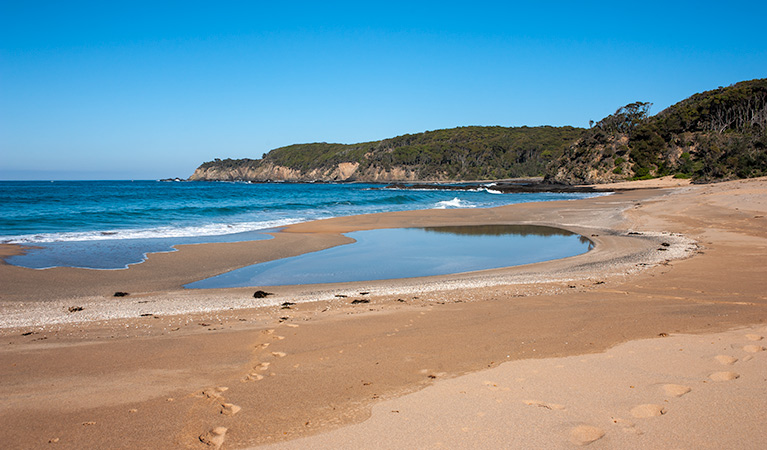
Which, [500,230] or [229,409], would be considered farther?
[500,230]

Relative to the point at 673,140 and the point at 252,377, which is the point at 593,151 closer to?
the point at 673,140

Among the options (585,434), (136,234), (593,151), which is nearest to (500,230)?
(136,234)

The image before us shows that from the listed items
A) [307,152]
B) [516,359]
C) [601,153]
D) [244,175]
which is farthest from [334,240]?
[244,175]

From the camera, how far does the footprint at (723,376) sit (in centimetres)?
356

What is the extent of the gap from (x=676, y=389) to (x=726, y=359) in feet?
3.26

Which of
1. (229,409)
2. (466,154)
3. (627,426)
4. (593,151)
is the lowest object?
(229,409)

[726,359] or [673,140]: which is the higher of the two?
[673,140]

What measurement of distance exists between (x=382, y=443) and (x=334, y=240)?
566 inches

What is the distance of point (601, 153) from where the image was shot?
71188 mm

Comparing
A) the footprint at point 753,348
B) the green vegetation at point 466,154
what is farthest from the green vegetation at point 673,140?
the footprint at point 753,348

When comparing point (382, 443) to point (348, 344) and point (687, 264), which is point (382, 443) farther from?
point (687, 264)

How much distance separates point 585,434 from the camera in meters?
2.87

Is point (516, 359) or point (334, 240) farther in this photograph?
point (334, 240)

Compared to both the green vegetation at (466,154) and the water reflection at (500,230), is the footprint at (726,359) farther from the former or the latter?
the green vegetation at (466,154)
